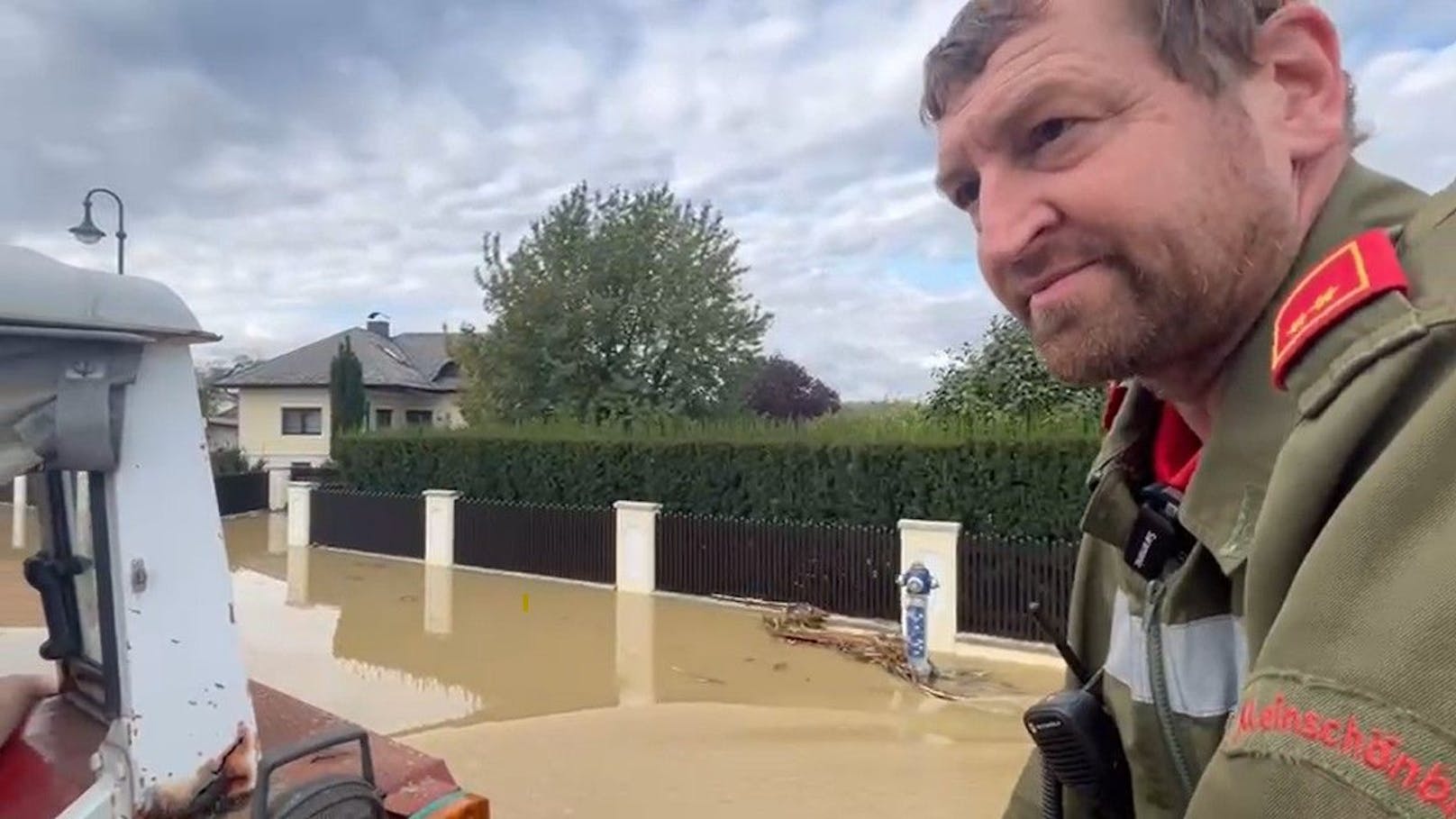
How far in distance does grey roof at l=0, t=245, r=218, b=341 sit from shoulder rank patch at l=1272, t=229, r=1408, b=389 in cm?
227

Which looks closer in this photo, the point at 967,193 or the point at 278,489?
the point at 967,193

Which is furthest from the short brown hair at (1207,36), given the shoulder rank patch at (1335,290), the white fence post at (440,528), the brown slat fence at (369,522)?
the brown slat fence at (369,522)

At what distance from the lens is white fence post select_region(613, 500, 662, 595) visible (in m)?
14.3

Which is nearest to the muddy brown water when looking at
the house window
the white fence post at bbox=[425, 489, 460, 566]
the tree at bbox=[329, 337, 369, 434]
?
the white fence post at bbox=[425, 489, 460, 566]

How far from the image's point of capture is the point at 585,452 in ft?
54.6

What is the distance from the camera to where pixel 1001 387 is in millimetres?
15812

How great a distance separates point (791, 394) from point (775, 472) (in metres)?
25.1

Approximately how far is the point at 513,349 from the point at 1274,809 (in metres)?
25.9

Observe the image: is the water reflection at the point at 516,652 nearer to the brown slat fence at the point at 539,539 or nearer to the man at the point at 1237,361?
the brown slat fence at the point at 539,539

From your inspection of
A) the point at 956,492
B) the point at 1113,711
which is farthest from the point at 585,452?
the point at 1113,711

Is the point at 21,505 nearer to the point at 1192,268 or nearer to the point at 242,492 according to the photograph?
the point at 1192,268

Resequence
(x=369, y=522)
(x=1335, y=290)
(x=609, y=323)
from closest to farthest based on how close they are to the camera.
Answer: (x=1335, y=290) < (x=369, y=522) < (x=609, y=323)

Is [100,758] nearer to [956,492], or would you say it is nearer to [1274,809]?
[1274,809]

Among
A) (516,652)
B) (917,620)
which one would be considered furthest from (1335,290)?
(516,652)
